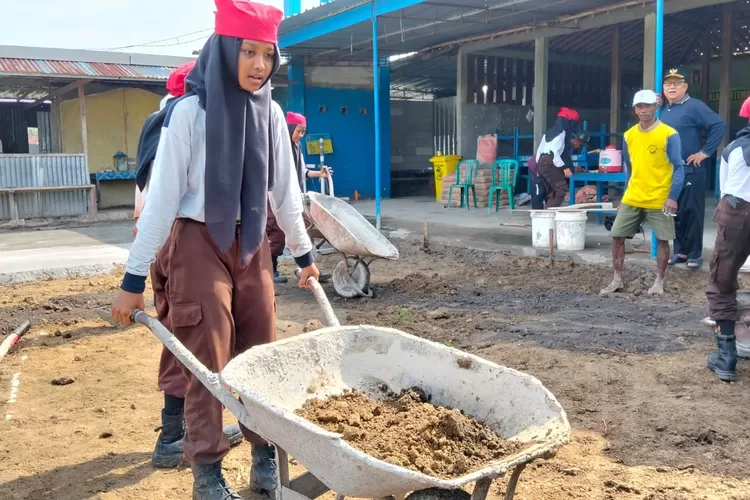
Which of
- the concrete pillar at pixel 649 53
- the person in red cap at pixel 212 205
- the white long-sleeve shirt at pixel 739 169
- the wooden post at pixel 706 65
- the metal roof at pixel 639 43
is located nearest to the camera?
the person in red cap at pixel 212 205

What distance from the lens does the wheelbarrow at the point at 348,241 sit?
6.20m

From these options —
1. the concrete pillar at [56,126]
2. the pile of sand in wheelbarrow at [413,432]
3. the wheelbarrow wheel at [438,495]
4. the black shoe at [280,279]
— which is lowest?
the black shoe at [280,279]

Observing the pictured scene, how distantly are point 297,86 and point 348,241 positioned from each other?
378 inches

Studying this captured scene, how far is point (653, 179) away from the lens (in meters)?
5.86

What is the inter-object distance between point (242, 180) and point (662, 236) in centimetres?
435

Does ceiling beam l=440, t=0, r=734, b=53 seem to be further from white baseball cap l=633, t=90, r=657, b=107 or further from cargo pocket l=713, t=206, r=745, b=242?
cargo pocket l=713, t=206, r=745, b=242

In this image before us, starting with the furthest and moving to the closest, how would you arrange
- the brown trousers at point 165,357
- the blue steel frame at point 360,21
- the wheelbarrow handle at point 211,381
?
1. the blue steel frame at point 360,21
2. the brown trousers at point 165,357
3. the wheelbarrow handle at point 211,381

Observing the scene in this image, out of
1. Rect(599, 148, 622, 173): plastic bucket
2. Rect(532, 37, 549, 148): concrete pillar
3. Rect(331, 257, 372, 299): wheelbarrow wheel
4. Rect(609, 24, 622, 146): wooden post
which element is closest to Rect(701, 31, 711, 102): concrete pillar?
Rect(609, 24, 622, 146): wooden post

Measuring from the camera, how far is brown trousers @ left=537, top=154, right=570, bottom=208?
9797 mm

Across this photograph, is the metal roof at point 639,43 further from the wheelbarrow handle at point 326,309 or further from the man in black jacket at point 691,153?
the wheelbarrow handle at point 326,309

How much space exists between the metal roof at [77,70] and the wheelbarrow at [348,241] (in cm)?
764

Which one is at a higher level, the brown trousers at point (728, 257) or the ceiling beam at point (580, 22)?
the ceiling beam at point (580, 22)

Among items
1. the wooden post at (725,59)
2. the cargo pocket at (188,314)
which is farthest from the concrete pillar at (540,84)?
the cargo pocket at (188,314)

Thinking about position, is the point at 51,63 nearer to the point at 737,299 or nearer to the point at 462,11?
the point at 462,11
